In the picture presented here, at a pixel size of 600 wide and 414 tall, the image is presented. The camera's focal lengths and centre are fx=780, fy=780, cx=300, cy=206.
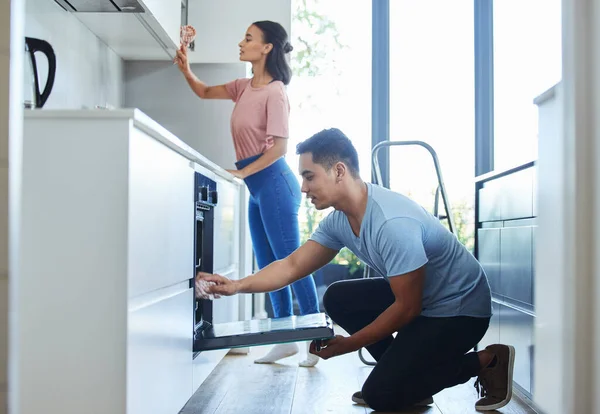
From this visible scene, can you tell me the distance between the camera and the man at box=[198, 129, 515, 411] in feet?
7.50

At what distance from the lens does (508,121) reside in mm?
4426

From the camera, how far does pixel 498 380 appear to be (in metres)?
2.55

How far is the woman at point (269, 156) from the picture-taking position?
3121 millimetres

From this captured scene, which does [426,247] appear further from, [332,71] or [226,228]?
[332,71]

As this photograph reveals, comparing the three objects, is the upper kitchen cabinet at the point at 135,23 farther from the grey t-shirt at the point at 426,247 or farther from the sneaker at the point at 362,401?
the sneaker at the point at 362,401

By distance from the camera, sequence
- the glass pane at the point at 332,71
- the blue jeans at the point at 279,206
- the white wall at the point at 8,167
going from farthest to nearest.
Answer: the glass pane at the point at 332,71 < the blue jeans at the point at 279,206 < the white wall at the point at 8,167

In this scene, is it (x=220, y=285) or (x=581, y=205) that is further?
(x=220, y=285)

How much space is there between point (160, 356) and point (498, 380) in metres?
1.20

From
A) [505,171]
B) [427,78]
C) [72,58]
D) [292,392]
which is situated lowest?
[292,392]

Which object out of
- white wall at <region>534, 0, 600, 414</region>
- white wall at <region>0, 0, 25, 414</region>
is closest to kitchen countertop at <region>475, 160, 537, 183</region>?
white wall at <region>534, 0, 600, 414</region>

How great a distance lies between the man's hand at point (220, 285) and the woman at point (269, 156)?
0.65 metres

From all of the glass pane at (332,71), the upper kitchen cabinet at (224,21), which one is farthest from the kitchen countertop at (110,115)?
Answer: the glass pane at (332,71)

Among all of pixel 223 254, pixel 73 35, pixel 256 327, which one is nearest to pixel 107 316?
pixel 256 327

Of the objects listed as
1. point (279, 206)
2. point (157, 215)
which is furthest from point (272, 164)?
point (157, 215)
